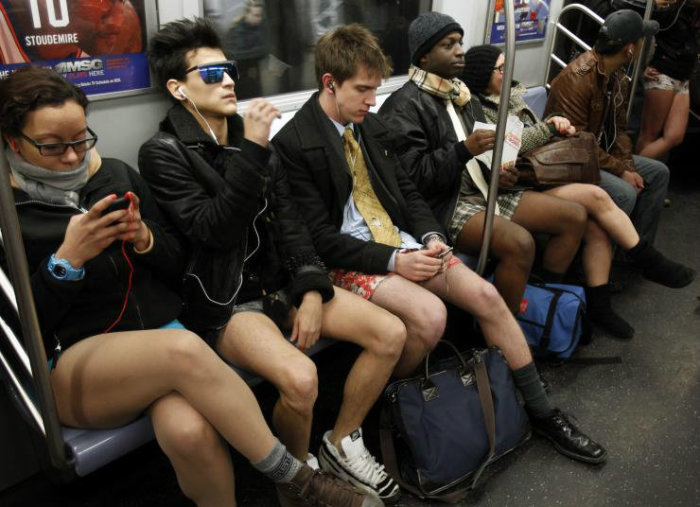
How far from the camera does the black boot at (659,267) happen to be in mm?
3135

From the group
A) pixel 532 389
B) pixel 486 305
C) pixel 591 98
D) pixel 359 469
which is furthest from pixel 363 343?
pixel 591 98

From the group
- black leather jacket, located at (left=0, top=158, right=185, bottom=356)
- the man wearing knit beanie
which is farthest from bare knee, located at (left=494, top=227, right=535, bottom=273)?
black leather jacket, located at (left=0, top=158, right=185, bottom=356)

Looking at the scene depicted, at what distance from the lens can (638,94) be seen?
477 centimetres

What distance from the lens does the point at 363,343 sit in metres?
2.15

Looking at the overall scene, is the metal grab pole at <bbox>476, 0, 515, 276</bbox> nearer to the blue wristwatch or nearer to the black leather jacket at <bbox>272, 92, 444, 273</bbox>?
the black leather jacket at <bbox>272, 92, 444, 273</bbox>

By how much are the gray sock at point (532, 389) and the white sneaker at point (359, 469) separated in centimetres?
65

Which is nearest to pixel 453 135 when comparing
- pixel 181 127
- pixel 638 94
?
pixel 181 127

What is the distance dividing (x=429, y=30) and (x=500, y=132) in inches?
30.0

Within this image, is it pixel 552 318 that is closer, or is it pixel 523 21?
pixel 552 318

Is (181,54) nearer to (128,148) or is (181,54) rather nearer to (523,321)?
(128,148)

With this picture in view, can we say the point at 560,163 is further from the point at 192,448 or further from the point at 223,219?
the point at 192,448

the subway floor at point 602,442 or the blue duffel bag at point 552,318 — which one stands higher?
the blue duffel bag at point 552,318

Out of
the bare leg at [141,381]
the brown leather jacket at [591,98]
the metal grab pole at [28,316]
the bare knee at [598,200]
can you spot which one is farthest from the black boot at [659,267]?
the metal grab pole at [28,316]

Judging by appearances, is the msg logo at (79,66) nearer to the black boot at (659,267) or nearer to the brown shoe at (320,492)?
the brown shoe at (320,492)
